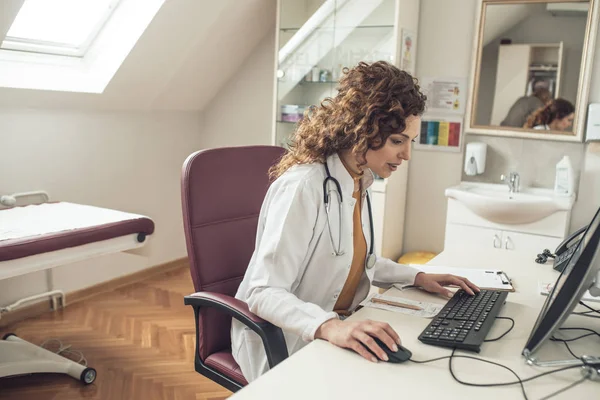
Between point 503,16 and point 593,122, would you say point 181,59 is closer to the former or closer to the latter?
point 503,16

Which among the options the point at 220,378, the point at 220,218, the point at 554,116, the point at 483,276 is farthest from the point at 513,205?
the point at 220,378

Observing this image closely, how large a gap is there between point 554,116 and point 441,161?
0.72m

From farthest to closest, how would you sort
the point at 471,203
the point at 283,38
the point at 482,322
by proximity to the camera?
1. the point at 283,38
2. the point at 471,203
3. the point at 482,322

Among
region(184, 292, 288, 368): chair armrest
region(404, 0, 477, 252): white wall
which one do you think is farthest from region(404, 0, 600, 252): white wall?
region(184, 292, 288, 368): chair armrest

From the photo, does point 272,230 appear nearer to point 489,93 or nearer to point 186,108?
point 489,93

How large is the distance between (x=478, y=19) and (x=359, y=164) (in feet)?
7.54

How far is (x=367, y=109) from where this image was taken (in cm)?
144

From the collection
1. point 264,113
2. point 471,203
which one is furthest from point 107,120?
point 471,203

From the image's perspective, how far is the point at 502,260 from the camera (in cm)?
194

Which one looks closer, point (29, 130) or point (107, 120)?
point (29, 130)

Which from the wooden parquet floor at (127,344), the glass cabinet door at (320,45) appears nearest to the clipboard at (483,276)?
the wooden parquet floor at (127,344)

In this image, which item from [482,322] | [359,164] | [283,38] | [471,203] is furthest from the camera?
[283,38]

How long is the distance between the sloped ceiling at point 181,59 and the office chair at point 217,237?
1843 millimetres

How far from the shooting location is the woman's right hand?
1112 millimetres
